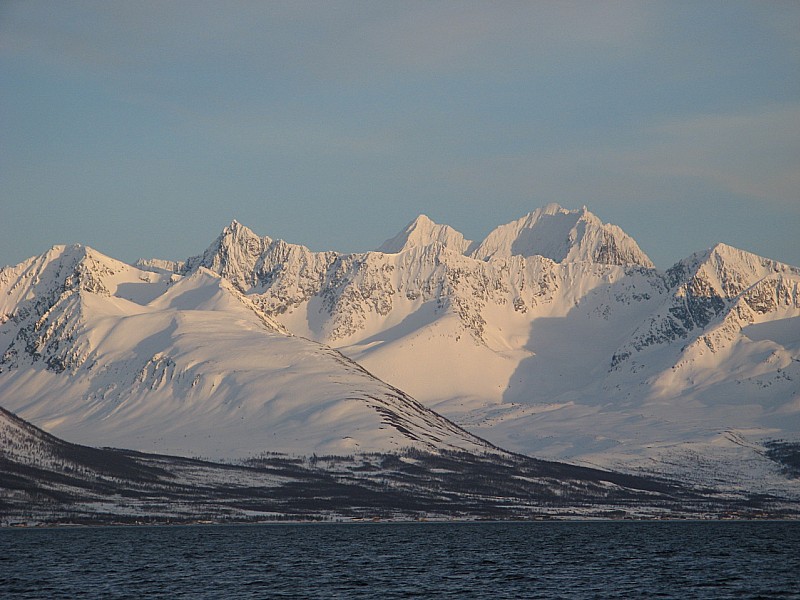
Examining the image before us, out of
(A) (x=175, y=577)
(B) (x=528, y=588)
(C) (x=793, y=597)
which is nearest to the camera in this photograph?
(C) (x=793, y=597)

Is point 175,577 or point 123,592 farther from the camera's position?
point 175,577

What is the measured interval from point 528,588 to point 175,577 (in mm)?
50032

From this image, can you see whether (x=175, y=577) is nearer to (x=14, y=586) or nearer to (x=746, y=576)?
(x=14, y=586)

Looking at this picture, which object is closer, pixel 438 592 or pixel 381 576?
pixel 438 592

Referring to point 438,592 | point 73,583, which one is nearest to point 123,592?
point 73,583

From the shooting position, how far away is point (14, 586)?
176m

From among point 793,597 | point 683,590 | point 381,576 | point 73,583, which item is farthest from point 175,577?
point 793,597

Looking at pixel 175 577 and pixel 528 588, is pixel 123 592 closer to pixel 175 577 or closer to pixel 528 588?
pixel 175 577

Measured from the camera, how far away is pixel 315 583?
181375mm

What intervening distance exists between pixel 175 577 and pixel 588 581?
56.8 meters

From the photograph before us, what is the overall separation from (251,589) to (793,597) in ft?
217

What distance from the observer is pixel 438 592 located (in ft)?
560

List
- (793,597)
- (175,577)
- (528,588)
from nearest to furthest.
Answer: (793,597)
(528,588)
(175,577)

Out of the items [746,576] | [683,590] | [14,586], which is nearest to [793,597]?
[683,590]
